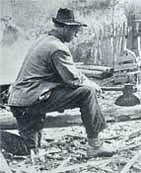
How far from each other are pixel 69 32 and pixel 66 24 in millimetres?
49

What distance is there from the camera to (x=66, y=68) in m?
2.67

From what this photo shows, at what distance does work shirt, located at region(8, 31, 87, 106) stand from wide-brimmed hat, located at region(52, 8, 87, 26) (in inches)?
3.7

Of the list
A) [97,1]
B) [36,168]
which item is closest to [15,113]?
[36,168]

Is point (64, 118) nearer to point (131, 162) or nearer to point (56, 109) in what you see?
point (56, 109)

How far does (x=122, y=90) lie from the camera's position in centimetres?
288

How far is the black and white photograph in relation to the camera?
2.71 meters

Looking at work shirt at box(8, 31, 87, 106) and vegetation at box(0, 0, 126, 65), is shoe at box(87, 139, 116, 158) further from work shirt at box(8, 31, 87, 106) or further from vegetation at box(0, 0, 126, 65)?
vegetation at box(0, 0, 126, 65)

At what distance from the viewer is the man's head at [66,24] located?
8.85 feet

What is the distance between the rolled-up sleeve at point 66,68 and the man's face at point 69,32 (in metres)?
0.09

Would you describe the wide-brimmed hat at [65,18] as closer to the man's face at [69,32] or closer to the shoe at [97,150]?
the man's face at [69,32]

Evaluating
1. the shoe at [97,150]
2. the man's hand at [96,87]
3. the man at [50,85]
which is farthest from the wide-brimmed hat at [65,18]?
the shoe at [97,150]

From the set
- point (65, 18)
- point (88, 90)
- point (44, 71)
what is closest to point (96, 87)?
point (88, 90)

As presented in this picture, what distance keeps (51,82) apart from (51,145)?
1.23 feet

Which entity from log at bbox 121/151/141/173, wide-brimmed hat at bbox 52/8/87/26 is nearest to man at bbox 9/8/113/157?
wide-brimmed hat at bbox 52/8/87/26
